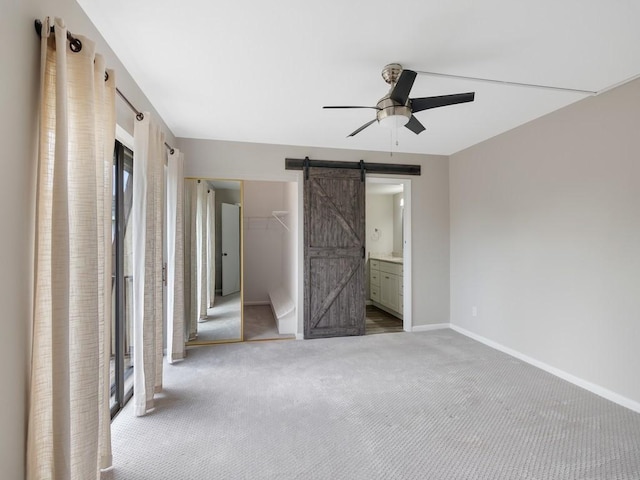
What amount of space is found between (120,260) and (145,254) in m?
0.39

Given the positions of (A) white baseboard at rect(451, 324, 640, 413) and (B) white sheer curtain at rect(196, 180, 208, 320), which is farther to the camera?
(B) white sheer curtain at rect(196, 180, 208, 320)

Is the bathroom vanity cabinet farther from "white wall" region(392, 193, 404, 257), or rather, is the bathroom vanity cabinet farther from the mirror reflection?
the mirror reflection

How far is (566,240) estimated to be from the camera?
3029 millimetres

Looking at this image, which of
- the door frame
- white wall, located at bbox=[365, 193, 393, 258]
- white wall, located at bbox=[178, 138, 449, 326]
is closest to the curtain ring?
white wall, located at bbox=[178, 138, 449, 326]

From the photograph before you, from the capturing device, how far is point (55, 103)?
128cm

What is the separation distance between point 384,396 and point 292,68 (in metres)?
2.68

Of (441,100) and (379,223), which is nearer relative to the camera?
(441,100)

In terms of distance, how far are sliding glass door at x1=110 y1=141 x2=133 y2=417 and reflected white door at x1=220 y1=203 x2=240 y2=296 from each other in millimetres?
1424

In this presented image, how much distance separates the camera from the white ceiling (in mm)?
1743

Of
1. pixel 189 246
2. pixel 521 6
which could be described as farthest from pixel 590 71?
pixel 189 246

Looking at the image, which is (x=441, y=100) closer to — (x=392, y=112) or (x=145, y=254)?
(x=392, y=112)

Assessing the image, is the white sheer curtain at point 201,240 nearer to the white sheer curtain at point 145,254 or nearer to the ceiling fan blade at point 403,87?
the white sheer curtain at point 145,254

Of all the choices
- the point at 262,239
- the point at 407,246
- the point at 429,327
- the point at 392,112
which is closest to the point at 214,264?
the point at 262,239

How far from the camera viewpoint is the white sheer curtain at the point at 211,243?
4047 millimetres
